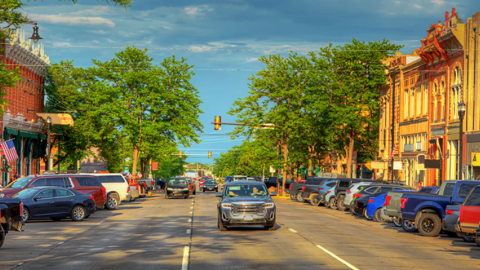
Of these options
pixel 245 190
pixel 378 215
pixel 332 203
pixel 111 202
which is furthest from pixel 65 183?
pixel 332 203

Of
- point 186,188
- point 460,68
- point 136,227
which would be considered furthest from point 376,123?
point 136,227

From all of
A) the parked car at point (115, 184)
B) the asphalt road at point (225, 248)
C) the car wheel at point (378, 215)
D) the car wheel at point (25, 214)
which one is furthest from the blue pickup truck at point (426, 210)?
the parked car at point (115, 184)

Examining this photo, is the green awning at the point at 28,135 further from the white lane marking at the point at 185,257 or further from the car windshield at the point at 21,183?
the white lane marking at the point at 185,257

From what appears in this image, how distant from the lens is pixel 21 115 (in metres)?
51.6

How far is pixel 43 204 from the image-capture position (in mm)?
23500

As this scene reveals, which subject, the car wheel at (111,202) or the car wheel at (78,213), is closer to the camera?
the car wheel at (78,213)

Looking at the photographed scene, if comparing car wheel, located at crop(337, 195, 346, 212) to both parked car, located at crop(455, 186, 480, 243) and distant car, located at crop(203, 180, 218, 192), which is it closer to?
parked car, located at crop(455, 186, 480, 243)

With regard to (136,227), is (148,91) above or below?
above

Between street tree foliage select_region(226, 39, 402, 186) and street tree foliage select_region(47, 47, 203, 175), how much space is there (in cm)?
583

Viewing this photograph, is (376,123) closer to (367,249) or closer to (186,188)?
(186,188)

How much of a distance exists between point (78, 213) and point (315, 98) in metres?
38.2

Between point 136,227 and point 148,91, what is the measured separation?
128ft

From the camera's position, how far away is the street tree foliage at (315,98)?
58.7 metres

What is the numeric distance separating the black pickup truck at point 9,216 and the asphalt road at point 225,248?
21.6 inches
